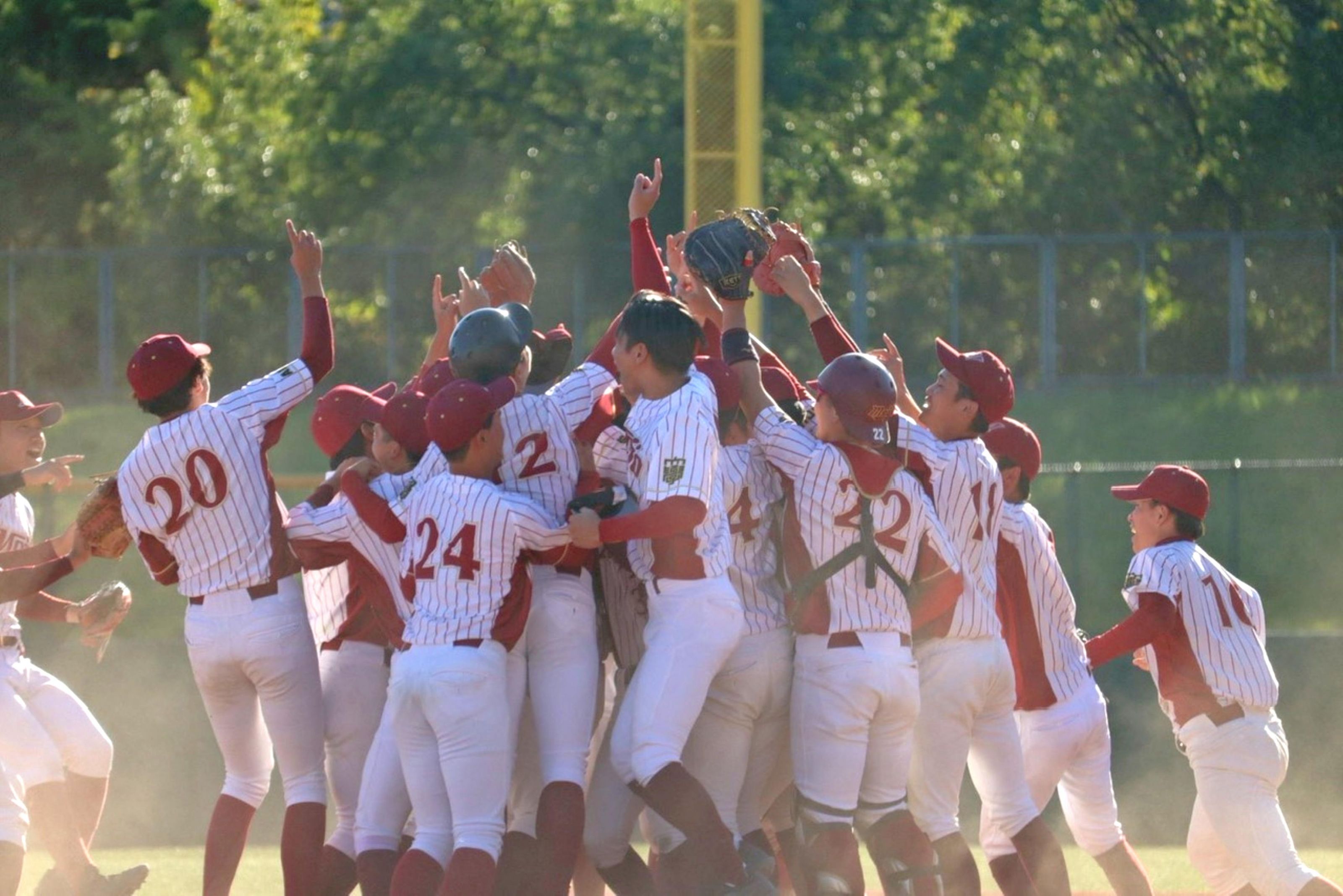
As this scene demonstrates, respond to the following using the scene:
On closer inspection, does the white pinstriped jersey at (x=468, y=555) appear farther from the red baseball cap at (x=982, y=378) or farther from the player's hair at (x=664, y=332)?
the red baseball cap at (x=982, y=378)

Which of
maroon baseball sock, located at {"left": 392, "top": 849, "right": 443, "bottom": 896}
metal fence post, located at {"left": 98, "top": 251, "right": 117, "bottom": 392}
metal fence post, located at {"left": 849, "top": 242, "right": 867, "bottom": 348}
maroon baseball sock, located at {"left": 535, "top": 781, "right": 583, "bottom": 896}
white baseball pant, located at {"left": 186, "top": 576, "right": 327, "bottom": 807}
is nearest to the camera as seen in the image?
maroon baseball sock, located at {"left": 392, "top": 849, "right": 443, "bottom": 896}

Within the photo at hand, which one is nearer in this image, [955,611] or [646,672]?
[646,672]

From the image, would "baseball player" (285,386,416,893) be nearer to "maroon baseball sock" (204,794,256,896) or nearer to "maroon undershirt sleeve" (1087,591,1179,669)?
"maroon baseball sock" (204,794,256,896)

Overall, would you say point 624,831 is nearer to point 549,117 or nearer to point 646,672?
point 646,672

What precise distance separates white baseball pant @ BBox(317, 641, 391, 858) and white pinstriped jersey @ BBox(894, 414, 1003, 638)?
5.85ft

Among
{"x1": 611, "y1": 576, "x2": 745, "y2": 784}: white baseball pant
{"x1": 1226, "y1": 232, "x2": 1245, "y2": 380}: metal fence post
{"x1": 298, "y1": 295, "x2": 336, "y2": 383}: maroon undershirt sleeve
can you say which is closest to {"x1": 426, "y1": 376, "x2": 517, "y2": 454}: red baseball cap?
{"x1": 611, "y1": 576, "x2": 745, "y2": 784}: white baseball pant

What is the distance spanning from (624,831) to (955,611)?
1.20 m

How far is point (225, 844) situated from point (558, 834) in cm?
118

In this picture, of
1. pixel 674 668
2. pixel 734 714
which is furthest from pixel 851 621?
pixel 674 668

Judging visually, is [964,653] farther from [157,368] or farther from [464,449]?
[157,368]

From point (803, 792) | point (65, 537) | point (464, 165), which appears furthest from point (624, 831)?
point (464, 165)

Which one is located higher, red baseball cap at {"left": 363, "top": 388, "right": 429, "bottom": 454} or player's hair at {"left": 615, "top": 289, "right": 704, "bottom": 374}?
player's hair at {"left": 615, "top": 289, "right": 704, "bottom": 374}

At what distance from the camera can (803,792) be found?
17.7ft

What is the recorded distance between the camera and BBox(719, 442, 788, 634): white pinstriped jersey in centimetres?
551
